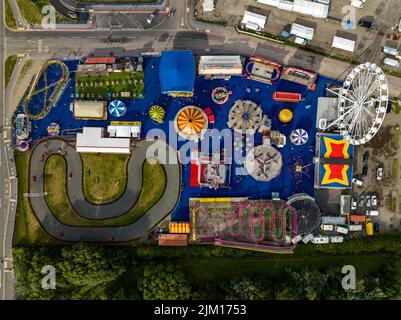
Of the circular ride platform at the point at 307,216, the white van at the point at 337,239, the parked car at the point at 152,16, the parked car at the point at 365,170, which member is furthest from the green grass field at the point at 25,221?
the parked car at the point at 365,170

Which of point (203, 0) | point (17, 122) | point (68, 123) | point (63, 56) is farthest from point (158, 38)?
point (17, 122)

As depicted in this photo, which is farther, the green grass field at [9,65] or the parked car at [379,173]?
the green grass field at [9,65]

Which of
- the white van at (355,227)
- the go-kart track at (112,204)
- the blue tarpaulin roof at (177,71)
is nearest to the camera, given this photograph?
the blue tarpaulin roof at (177,71)

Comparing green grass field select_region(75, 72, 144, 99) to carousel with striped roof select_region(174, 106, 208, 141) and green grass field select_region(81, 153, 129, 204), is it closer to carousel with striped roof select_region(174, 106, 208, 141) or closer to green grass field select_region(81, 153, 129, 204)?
carousel with striped roof select_region(174, 106, 208, 141)

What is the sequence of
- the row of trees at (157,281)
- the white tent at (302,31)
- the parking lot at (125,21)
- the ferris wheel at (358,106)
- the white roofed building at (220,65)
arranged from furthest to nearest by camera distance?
the parking lot at (125,21) < the white tent at (302,31) < the white roofed building at (220,65) < the row of trees at (157,281) < the ferris wheel at (358,106)

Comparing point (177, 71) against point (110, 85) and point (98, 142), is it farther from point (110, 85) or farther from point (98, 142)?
point (98, 142)

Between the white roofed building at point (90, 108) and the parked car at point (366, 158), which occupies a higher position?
the white roofed building at point (90, 108)

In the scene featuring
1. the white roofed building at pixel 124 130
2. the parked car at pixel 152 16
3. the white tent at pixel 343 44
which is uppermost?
the parked car at pixel 152 16

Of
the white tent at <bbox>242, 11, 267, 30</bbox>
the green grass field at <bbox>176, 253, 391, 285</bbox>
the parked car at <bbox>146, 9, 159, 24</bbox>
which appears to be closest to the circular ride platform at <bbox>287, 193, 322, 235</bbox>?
the green grass field at <bbox>176, 253, 391, 285</bbox>

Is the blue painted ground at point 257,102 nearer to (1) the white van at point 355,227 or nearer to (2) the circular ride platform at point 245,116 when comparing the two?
(2) the circular ride platform at point 245,116

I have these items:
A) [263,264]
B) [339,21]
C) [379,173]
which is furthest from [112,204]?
[339,21]
